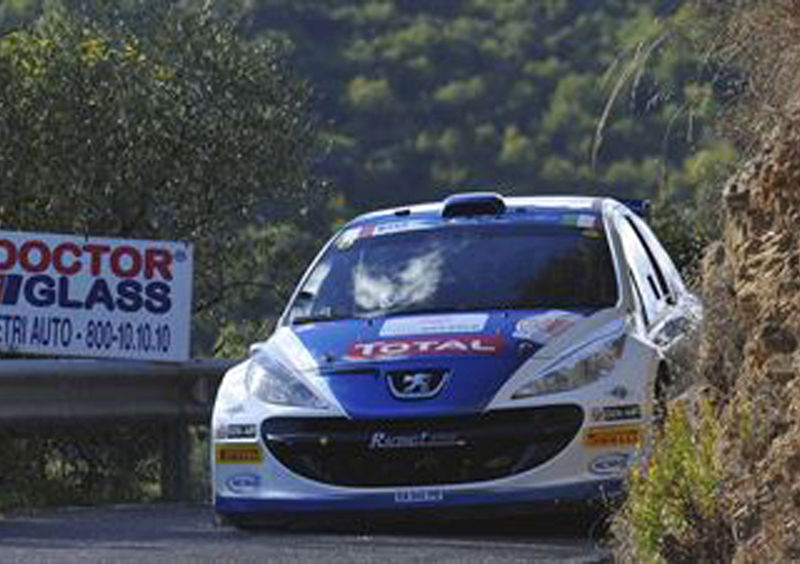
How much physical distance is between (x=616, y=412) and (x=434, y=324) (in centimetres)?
99

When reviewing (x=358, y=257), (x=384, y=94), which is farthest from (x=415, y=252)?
(x=384, y=94)

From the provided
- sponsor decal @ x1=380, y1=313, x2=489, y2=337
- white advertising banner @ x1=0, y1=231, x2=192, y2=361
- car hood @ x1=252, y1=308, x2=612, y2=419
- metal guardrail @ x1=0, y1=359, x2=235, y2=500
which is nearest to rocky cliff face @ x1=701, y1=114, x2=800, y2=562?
car hood @ x1=252, y1=308, x2=612, y2=419

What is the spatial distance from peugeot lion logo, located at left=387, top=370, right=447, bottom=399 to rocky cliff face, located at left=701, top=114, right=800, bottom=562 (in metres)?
2.47

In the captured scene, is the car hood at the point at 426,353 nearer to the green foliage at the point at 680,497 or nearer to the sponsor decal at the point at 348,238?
the sponsor decal at the point at 348,238

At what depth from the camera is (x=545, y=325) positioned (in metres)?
9.92

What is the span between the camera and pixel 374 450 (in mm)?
9594

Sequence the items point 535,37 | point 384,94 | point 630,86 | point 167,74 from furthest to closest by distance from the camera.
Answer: point 535,37 → point 384,94 → point 167,74 → point 630,86

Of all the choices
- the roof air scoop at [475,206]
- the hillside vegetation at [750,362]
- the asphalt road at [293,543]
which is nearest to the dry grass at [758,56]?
the hillside vegetation at [750,362]

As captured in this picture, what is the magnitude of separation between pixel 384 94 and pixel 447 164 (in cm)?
207

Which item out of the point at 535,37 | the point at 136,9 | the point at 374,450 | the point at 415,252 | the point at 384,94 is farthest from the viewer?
the point at 535,37

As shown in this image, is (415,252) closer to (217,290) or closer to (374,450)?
(374,450)

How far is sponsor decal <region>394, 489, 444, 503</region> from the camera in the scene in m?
9.56

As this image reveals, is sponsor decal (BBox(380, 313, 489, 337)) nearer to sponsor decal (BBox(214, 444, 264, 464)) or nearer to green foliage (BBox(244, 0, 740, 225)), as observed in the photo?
sponsor decal (BBox(214, 444, 264, 464))

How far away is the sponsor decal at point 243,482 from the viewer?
9.86 m
